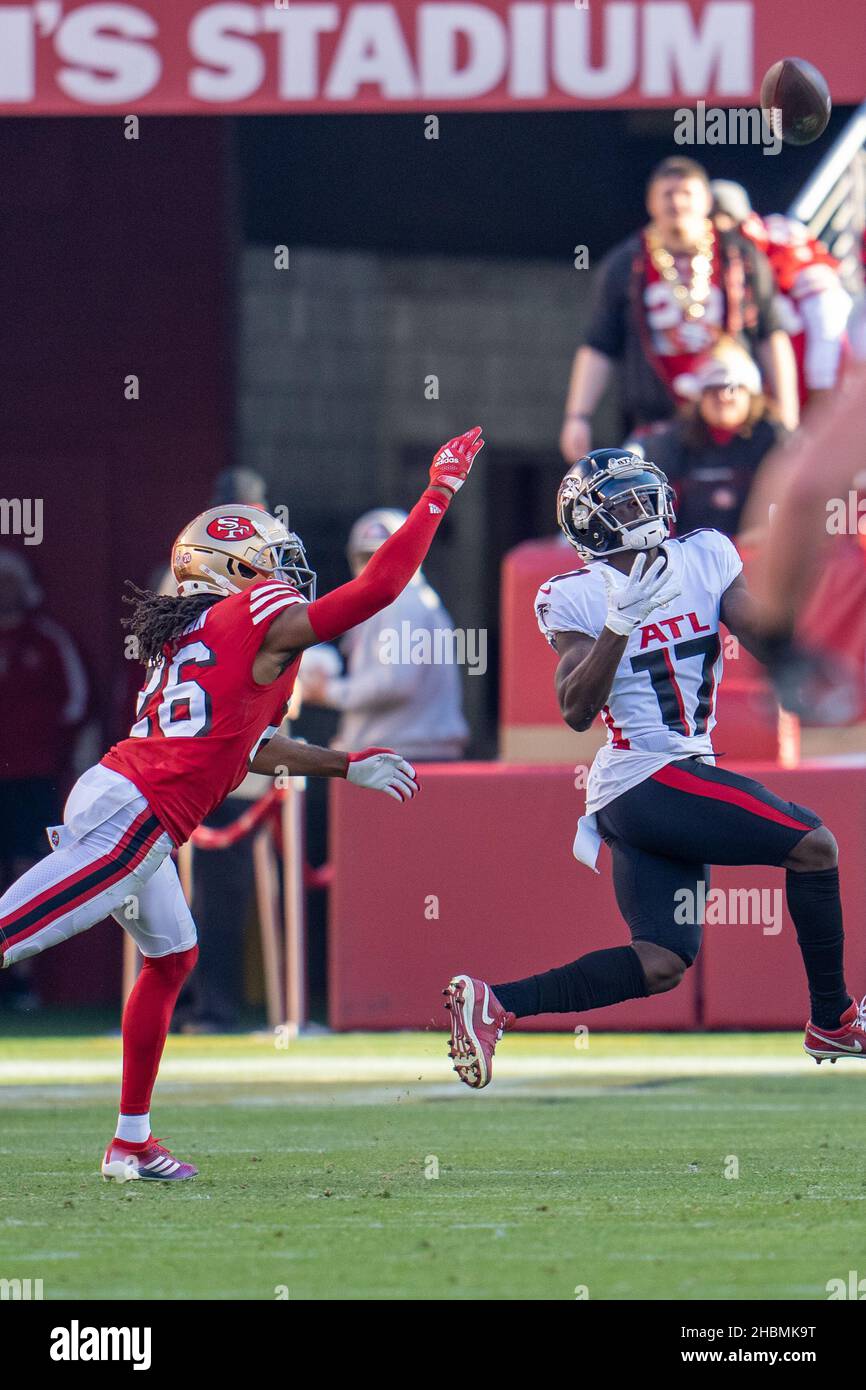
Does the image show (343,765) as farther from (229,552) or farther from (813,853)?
(813,853)

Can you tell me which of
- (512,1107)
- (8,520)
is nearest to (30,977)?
(8,520)

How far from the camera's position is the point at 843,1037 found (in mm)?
5668

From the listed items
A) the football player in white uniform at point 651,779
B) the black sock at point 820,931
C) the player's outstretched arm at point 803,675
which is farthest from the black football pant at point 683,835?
the player's outstretched arm at point 803,675

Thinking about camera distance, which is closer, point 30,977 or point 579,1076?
point 579,1076

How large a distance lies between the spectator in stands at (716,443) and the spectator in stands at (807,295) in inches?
20.3

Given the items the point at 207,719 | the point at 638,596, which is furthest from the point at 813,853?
the point at 207,719

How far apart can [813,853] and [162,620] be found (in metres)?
1.69

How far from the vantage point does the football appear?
6.94m

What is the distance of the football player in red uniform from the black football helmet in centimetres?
53

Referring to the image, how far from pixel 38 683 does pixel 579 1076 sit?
4043mm

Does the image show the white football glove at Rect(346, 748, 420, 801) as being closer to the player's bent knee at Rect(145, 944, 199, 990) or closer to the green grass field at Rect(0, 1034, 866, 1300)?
the player's bent knee at Rect(145, 944, 199, 990)

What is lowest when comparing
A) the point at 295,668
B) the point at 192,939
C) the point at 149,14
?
the point at 192,939

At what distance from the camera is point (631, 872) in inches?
229
